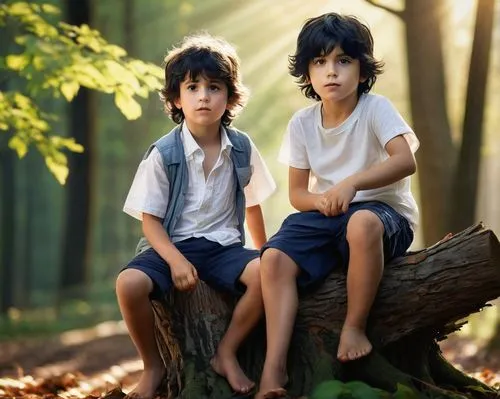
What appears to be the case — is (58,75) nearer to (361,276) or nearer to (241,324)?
(241,324)

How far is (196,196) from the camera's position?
426cm

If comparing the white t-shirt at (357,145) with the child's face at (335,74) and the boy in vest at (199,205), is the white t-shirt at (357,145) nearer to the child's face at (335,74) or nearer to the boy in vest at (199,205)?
the child's face at (335,74)

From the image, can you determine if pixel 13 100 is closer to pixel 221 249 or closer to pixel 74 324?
pixel 221 249

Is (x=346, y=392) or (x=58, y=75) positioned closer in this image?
(x=346, y=392)

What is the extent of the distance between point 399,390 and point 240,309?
93 centimetres

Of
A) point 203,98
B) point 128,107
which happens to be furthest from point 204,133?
point 128,107

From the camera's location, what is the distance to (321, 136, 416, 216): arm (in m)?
3.84

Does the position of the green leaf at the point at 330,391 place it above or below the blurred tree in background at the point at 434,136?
below

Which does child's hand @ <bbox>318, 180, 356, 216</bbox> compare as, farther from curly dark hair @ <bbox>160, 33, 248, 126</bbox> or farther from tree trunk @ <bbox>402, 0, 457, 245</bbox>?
tree trunk @ <bbox>402, 0, 457, 245</bbox>

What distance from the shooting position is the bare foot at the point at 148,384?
13.2 ft

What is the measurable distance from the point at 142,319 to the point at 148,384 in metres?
0.36

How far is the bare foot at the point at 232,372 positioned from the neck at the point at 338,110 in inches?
48.4

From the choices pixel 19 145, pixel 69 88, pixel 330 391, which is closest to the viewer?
pixel 330 391

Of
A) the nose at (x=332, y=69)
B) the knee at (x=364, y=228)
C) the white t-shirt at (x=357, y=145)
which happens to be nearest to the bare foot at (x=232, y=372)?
the knee at (x=364, y=228)
